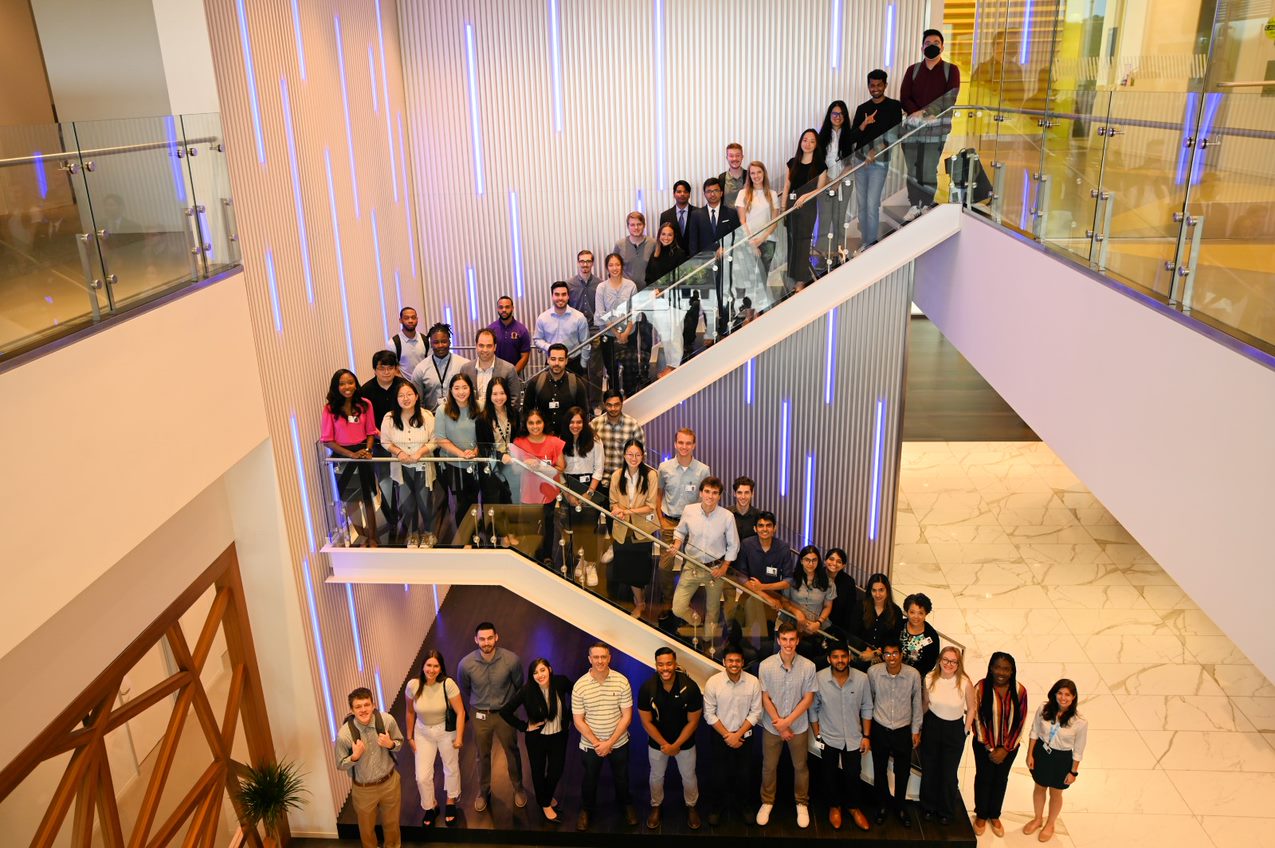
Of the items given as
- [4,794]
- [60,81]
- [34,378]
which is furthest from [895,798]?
[60,81]

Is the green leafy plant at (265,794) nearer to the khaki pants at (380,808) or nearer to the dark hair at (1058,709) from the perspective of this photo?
the khaki pants at (380,808)

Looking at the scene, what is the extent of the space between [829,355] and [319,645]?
636cm

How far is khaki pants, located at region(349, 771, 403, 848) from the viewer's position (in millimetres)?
7207

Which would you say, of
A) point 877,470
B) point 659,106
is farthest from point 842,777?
point 659,106

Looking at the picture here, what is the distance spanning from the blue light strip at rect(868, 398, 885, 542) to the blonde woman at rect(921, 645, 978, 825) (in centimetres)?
421

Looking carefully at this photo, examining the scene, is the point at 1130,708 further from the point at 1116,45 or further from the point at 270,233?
the point at 270,233

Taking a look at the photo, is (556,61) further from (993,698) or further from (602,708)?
(993,698)

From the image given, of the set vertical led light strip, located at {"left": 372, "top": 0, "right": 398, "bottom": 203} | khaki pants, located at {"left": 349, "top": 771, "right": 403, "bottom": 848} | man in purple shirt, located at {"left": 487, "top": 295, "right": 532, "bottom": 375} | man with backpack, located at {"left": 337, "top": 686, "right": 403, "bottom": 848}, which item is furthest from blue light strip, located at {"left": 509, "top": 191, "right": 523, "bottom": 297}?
khaki pants, located at {"left": 349, "top": 771, "right": 403, "bottom": 848}

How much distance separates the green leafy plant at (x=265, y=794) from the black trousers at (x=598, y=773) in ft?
7.51

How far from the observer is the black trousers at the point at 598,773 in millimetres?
7582

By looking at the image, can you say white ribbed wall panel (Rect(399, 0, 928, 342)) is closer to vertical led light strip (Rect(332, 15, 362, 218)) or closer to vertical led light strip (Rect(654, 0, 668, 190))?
vertical led light strip (Rect(654, 0, 668, 190))

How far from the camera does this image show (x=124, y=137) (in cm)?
514

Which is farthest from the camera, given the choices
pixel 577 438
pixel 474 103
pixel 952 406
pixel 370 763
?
pixel 952 406

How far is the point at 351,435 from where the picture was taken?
743cm
